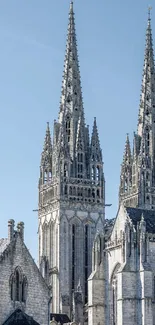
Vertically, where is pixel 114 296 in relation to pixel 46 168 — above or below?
below

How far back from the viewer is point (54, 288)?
10725cm

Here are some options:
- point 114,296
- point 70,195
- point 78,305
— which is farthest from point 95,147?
point 114,296

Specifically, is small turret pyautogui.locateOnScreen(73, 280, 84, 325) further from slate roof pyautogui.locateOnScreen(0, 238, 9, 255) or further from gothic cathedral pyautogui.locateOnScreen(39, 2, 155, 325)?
slate roof pyautogui.locateOnScreen(0, 238, 9, 255)

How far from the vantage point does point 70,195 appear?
111 m

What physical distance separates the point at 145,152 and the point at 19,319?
6204cm

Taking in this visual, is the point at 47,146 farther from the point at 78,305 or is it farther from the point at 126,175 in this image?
the point at 78,305

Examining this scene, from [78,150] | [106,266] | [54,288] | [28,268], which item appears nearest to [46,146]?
[78,150]

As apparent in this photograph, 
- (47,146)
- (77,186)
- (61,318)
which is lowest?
(61,318)

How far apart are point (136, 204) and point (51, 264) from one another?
12.5 m

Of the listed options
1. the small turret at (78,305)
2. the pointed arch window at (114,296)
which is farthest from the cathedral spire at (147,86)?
the pointed arch window at (114,296)

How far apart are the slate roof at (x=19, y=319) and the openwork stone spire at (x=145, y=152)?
57.5 meters

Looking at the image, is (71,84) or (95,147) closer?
(95,147)

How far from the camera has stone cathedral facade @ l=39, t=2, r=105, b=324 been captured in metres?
109

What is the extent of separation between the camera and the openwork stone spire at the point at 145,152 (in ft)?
372
